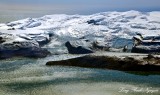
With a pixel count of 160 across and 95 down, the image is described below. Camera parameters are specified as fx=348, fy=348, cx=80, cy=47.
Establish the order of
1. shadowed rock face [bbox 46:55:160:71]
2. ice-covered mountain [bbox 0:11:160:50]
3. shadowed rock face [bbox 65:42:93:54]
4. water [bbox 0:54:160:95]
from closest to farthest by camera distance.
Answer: water [bbox 0:54:160:95]
shadowed rock face [bbox 46:55:160:71]
shadowed rock face [bbox 65:42:93:54]
ice-covered mountain [bbox 0:11:160:50]

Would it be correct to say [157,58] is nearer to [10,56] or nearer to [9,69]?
[9,69]

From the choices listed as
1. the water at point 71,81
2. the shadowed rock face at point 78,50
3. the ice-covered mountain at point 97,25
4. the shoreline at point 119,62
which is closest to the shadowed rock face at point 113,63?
the shoreline at point 119,62

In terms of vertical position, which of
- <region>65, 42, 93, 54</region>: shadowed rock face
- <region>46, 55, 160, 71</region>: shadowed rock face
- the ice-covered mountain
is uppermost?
<region>46, 55, 160, 71</region>: shadowed rock face

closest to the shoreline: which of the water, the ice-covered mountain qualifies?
the water

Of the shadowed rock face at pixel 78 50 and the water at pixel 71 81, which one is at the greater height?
the water at pixel 71 81

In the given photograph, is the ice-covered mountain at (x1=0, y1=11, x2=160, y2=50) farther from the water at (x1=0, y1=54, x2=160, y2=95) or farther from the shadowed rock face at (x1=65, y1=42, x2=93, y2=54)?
the water at (x1=0, y1=54, x2=160, y2=95)

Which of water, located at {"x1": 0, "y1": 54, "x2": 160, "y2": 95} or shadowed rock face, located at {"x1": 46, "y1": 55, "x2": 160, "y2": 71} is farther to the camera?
shadowed rock face, located at {"x1": 46, "y1": 55, "x2": 160, "y2": 71}

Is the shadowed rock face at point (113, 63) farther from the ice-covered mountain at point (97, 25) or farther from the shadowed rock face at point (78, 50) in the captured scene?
the ice-covered mountain at point (97, 25)

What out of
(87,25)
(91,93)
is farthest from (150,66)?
(87,25)
